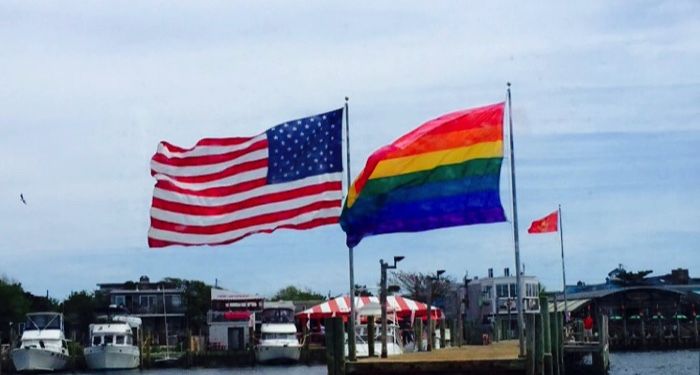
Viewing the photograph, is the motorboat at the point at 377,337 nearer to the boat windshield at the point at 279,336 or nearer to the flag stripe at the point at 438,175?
the boat windshield at the point at 279,336

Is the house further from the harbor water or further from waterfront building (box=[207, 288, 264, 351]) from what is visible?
the harbor water

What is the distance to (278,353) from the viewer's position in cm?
9438

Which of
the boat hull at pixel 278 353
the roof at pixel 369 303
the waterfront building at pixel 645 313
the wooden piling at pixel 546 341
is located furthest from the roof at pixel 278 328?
the wooden piling at pixel 546 341

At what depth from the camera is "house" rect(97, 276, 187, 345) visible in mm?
142850

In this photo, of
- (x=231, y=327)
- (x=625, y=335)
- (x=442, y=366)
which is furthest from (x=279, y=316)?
(x=442, y=366)

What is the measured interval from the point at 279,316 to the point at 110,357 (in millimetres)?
15436

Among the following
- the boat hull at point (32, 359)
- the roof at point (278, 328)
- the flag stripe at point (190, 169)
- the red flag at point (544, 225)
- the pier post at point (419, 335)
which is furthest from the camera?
the roof at point (278, 328)

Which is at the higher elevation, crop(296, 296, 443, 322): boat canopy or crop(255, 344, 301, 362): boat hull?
crop(296, 296, 443, 322): boat canopy

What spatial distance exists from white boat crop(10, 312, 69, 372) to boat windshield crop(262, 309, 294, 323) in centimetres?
1642

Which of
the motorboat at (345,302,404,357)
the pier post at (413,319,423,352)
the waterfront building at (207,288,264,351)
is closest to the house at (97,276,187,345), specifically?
the waterfront building at (207,288,264,351)

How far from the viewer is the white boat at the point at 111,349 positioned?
92750 mm

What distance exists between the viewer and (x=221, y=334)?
115 m

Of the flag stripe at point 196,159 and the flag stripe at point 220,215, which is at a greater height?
the flag stripe at point 196,159

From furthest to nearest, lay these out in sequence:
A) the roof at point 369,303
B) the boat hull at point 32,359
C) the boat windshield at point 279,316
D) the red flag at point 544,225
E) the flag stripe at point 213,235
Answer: the boat windshield at point 279,316
the boat hull at point 32,359
the roof at point 369,303
the red flag at point 544,225
the flag stripe at point 213,235
